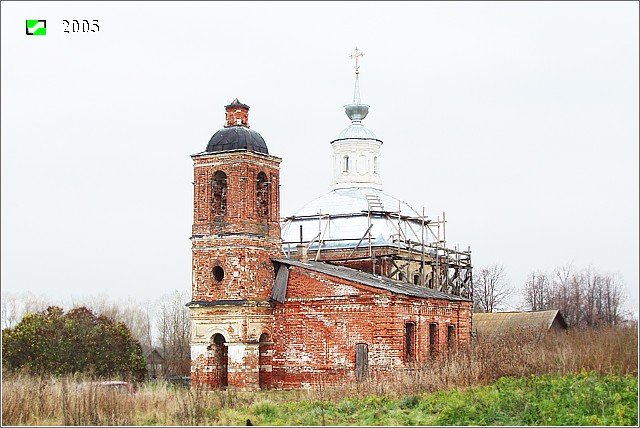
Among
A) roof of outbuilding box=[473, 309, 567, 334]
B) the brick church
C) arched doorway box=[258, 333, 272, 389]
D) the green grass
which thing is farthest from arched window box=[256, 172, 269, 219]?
roof of outbuilding box=[473, 309, 567, 334]

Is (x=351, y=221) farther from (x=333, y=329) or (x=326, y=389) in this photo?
(x=326, y=389)

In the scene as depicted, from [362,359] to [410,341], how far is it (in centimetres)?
180

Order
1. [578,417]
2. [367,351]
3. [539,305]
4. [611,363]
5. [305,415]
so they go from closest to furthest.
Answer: [578,417] < [305,415] < [611,363] < [367,351] < [539,305]

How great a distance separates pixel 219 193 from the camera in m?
25.9

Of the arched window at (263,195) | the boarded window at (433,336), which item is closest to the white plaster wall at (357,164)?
the boarded window at (433,336)

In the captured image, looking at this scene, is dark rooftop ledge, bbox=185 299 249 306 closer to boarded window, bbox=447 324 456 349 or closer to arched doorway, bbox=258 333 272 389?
arched doorway, bbox=258 333 272 389

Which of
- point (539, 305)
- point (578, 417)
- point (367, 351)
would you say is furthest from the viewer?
point (539, 305)

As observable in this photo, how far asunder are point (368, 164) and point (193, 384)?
1503cm

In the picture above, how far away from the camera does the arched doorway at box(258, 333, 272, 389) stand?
25016 millimetres

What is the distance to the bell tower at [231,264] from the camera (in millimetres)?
24609

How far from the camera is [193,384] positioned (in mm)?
24703

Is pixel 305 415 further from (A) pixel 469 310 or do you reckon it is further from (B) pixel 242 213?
(A) pixel 469 310

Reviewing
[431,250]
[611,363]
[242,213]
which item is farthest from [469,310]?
[611,363]

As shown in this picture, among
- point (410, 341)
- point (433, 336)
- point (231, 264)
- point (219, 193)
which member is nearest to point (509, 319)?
point (433, 336)
